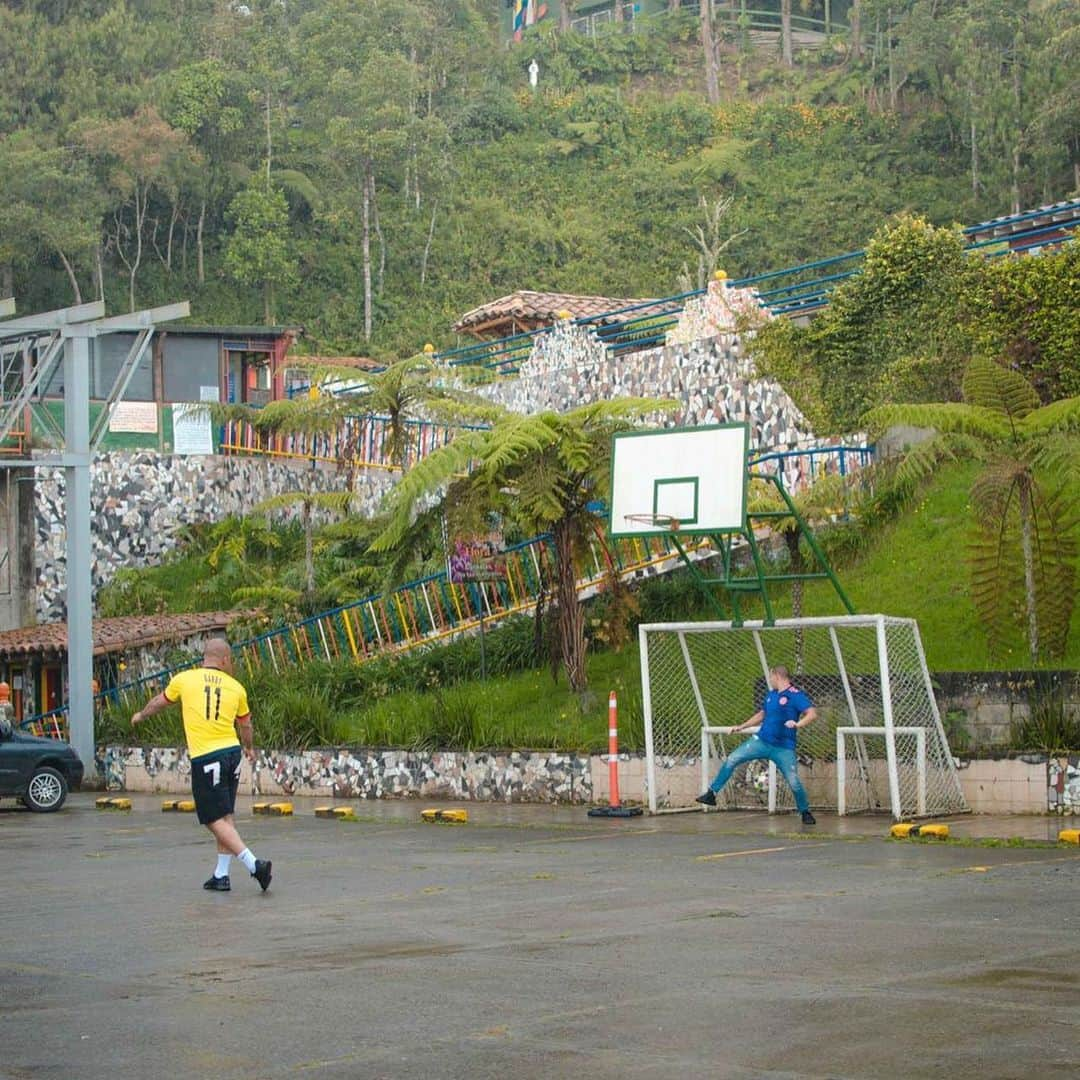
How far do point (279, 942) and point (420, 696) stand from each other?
14.8m

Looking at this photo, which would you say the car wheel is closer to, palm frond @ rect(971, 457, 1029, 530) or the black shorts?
the black shorts

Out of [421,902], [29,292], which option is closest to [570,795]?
[421,902]

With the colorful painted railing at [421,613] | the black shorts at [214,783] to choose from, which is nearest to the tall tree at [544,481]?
the colorful painted railing at [421,613]

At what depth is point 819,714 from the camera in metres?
18.6

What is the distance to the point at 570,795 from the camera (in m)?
20.9

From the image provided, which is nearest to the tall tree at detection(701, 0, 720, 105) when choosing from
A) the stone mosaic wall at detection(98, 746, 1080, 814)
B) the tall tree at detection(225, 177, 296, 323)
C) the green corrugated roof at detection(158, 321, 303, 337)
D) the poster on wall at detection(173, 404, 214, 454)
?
the tall tree at detection(225, 177, 296, 323)

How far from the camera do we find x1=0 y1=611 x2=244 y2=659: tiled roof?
104 feet

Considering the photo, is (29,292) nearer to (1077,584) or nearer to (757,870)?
(1077,584)

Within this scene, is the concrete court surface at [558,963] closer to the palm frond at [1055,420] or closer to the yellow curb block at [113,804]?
the palm frond at [1055,420]

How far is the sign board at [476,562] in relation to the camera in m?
26.6

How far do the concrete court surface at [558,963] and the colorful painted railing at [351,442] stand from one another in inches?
705

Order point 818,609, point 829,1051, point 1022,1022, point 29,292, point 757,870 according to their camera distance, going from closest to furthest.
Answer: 1. point 829,1051
2. point 1022,1022
3. point 757,870
4. point 818,609
5. point 29,292

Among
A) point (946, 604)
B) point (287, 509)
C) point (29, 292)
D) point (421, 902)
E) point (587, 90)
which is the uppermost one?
point (587, 90)

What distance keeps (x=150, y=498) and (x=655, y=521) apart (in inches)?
918
